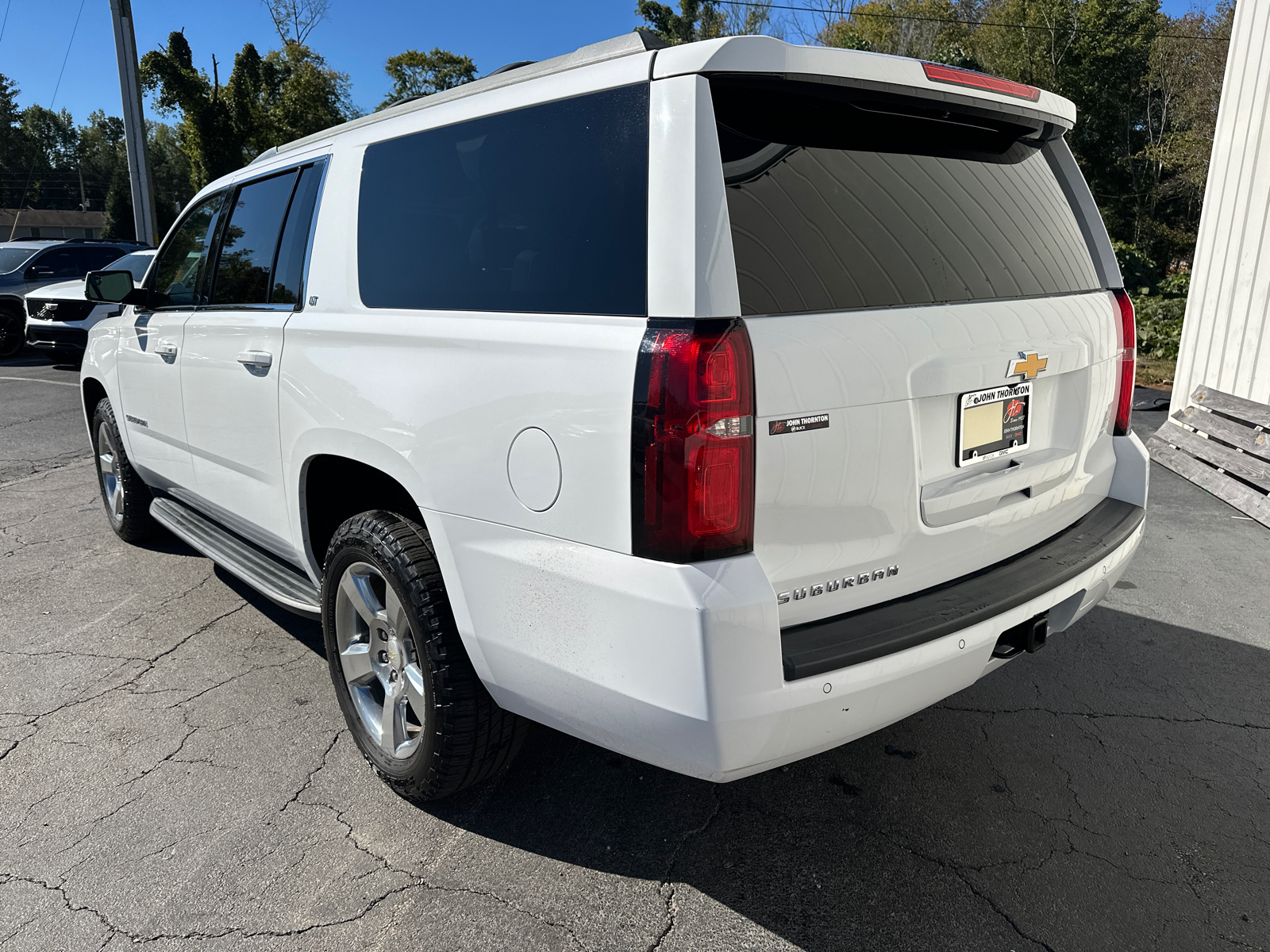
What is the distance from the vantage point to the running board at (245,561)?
3199 mm

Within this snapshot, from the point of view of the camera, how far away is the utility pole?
56.3 ft

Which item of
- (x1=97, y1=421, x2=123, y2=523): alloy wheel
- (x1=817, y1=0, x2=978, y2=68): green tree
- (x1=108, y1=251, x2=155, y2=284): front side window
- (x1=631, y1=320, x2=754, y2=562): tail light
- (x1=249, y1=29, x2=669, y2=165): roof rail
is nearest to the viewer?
(x1=631, y1=320, x2=754, y2=562): tail light

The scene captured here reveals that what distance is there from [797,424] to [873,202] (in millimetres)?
695

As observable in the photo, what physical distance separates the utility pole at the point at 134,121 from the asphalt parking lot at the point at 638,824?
16.5 meters

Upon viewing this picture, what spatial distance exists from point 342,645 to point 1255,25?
26.1 ft

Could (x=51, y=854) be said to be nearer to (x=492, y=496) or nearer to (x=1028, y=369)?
(x=492, y=496)

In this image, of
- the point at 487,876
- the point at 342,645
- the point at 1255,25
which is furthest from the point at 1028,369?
the point at 1255,25

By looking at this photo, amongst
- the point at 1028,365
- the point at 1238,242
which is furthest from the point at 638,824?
the point at 1238,242

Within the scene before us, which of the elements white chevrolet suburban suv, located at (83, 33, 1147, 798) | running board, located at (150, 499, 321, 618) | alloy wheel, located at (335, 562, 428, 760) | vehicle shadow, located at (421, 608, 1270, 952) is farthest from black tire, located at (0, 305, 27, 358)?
vehicle shadow, located at (421, 608, 1270, 952)

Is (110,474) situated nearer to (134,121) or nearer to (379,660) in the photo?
(379,660)

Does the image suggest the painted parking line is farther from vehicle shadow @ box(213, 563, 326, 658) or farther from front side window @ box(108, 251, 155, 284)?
vehicle shadow @ box(213, 563, 326, 658)

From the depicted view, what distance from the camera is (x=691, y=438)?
1853 millimetres

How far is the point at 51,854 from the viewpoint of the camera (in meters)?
2.55

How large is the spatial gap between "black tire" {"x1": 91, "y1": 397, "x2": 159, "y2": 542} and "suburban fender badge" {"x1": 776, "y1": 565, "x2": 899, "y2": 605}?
163 inches
